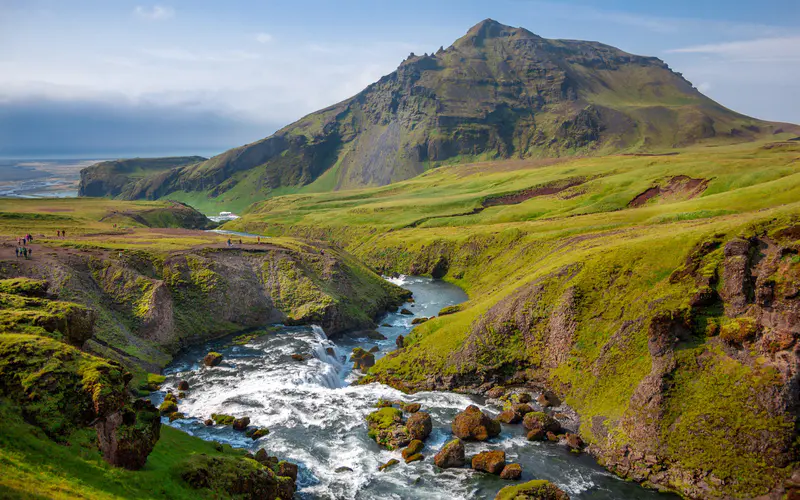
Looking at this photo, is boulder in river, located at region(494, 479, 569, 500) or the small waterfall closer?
boulder in river, located at region(494, 479, 569, 500)

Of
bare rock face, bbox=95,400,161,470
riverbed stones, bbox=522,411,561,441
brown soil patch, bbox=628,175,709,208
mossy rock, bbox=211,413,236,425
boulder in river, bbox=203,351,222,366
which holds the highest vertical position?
brown soil patch, bbox=628,175,709,208

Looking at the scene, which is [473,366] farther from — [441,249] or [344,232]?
[344,232]

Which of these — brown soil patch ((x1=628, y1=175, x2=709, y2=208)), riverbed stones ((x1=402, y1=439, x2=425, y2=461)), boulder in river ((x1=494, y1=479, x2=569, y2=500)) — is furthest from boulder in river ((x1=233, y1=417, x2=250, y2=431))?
brown soil patch ((x1=628, y1=175, x2=709, y2=208))

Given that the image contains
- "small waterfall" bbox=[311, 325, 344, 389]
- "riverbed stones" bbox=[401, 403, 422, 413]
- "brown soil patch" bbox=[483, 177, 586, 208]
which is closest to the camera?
"riverbed stones" bbox=[401, 403, 422, 413]

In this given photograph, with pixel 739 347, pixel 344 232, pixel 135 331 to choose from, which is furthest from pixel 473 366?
pixel 344 232

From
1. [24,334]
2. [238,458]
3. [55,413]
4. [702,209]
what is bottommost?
[238,458]

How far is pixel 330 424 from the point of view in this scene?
54.2 meters

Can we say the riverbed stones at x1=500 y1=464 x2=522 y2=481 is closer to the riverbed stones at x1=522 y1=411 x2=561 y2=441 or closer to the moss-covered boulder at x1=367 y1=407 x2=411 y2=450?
the riverbed stones at x1=522 y1=411 x2=561 y2=441

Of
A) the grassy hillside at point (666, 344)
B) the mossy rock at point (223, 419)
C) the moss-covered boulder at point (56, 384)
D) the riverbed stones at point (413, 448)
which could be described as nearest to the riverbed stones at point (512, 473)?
the riverbed stones at point (413, 448)

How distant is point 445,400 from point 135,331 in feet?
157

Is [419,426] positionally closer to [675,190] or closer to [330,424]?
[330,424]

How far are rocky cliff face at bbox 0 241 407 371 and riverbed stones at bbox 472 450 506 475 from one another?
44.0 meters

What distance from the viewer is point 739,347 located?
44.8 m

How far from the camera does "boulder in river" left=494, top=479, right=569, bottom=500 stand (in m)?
37.8
